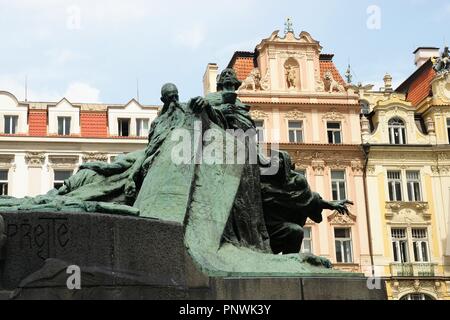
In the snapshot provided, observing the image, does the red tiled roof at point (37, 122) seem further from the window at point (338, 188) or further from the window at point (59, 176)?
the window at point (338, 188)

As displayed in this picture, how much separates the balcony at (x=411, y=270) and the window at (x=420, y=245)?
42cm

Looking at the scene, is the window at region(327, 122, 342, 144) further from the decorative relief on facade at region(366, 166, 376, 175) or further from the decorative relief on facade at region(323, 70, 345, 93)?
the decorative relief on facade at region(366, 166, 376, 175)

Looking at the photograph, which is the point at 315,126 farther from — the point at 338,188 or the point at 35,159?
the point at 35,159

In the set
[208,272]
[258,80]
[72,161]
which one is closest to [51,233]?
[208,272]

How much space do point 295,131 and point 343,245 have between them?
5.33 m

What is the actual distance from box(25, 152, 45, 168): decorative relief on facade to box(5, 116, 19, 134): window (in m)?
1.37

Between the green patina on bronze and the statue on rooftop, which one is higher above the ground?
the statue on rooftop

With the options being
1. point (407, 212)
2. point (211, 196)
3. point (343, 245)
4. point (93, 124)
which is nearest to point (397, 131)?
point (407, 212)

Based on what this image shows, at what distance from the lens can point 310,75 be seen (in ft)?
Result: 117

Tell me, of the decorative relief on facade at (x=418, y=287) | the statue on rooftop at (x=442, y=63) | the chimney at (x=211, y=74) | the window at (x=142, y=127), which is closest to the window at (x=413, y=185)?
the decorative relief on facade at (x=418, y=287)

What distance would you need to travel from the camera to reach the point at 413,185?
3500cm


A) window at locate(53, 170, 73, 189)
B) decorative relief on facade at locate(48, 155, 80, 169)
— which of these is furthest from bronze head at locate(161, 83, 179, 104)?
decorative relief on facade at locate(48, 155, 80, 169)

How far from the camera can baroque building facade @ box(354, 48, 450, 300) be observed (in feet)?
109

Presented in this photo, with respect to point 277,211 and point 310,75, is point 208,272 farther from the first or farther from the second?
point 310,75
